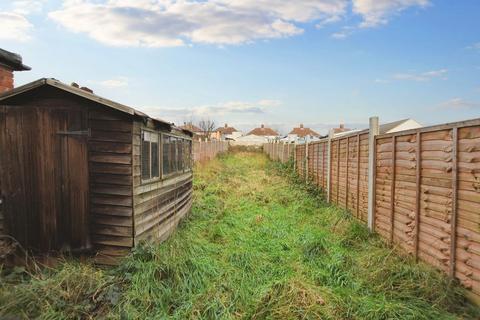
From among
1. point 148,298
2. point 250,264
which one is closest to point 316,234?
point 250,264

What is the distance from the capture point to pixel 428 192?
4.38m

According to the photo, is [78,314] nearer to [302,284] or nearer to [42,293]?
[42,293]

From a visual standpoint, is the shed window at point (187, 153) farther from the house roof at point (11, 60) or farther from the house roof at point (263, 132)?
the house roof at point (263, 132)

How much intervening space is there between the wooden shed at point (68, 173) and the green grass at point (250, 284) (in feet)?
1.66

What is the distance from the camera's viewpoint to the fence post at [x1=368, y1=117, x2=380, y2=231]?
20.7 ft

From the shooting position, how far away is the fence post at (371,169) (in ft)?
20.7

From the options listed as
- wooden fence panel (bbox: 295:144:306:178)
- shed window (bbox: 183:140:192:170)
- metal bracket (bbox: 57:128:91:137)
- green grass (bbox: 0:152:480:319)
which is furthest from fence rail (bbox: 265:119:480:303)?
wooden fence panel (bbox: 295:144:306:178)

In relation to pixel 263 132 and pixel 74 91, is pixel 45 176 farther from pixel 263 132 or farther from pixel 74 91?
pixel 263 132

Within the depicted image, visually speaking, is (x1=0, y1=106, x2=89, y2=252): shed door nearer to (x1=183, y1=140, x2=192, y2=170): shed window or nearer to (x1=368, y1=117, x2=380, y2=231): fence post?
(x1=183, y1=140, x2=192, y2=170): shed window

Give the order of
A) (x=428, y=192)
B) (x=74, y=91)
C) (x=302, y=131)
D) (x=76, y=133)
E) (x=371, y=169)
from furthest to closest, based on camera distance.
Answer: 1. (x=302, y=131)
2. (x=371, y=169)
3. (x=76, y=133)
4. (x=74, y=91)
5. (x=428, y=192)

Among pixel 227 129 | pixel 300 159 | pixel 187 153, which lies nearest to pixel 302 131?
pixel 227 129

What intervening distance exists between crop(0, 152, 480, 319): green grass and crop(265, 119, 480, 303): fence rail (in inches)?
10.8

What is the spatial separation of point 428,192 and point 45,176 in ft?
18.4

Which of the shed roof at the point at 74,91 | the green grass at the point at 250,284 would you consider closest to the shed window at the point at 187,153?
the green grass at the point at 250,284
